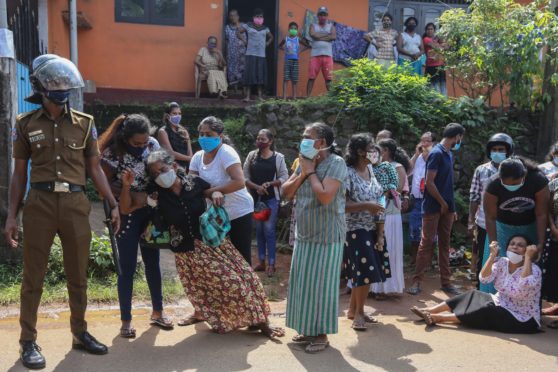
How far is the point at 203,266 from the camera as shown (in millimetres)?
4641

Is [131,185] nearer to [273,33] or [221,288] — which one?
[221,288]

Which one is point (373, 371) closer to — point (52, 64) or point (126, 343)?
point (126, 343)

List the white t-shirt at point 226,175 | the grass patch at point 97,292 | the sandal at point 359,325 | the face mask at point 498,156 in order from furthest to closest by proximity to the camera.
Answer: the face mask at point 498,156 < the grass patch at point 97,292 < the sandal at point 359,325 < the white t-shirt at point 226,175

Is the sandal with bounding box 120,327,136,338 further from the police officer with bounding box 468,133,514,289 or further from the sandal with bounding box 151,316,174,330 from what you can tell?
the police officer with bounding box 468,133,514,289

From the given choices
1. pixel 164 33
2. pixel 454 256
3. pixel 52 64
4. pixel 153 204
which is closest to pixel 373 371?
pixel 153 204

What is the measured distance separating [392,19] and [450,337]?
8997mm

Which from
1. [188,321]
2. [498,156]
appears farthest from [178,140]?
[498,156]

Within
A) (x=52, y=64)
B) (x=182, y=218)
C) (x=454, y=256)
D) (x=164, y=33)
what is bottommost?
(x=454, y=256)

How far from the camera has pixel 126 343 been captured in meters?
4.46

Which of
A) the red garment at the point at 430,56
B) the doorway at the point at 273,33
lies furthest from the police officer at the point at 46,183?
the red garment at the point at 430,56

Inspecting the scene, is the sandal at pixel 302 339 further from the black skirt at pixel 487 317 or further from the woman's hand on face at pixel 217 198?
the black skirt at pixel 487 317

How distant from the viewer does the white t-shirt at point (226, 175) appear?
481 cm

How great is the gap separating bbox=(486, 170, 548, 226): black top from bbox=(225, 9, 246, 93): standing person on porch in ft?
23.7

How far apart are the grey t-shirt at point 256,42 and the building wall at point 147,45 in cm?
82
